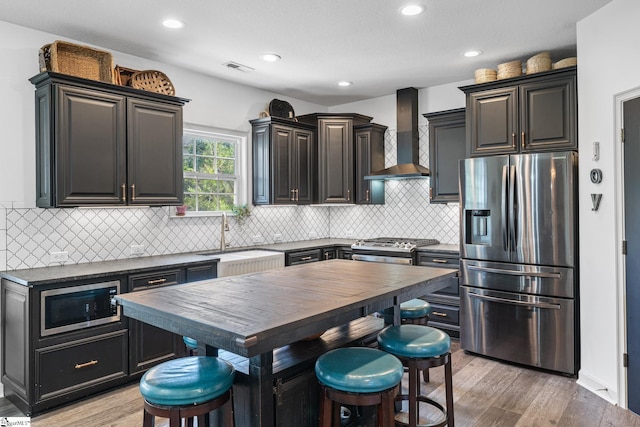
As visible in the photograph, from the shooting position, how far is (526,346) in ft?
12.1

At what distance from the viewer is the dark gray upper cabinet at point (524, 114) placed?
145 inches

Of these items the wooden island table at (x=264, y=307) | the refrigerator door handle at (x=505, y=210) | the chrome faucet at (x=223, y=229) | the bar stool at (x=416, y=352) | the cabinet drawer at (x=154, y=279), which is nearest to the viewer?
the wooden island table at (x=264, y=307)

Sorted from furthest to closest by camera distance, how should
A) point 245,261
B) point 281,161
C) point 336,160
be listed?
point 336,160, point 281,161, point 245,261

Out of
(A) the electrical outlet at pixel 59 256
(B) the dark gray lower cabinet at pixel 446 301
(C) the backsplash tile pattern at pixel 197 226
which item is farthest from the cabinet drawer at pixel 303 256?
(A) the electrical outlet at pixel 59 256

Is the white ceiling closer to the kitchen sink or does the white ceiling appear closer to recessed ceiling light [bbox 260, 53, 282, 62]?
recessed ceiling light [bbox 260, 53, 282, 62]

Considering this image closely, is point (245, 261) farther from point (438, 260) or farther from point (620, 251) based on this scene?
point (620, 251)

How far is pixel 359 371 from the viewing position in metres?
1.98

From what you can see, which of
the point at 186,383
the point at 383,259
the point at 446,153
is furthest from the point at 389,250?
the point at 186,383

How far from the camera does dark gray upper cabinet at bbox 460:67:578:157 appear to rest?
368cm

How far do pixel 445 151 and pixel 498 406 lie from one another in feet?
9.02

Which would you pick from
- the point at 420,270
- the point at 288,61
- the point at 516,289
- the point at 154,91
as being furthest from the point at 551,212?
the point at 154,91

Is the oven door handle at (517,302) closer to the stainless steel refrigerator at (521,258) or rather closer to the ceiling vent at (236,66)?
the stainless steel refrigerator at (521,258)

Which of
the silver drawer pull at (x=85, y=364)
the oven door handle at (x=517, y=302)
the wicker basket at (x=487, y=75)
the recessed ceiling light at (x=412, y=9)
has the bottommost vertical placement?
the silver drawer pull at (x=85, y=364)

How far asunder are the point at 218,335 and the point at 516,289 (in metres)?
2.98
